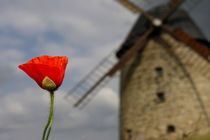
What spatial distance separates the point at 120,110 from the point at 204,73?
3.92 m

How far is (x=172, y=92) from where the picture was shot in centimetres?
933

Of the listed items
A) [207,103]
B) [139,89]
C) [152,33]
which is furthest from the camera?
[152,33]

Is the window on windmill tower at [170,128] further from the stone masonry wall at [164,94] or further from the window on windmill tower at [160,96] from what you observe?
the window on windmill tower at [160,96]

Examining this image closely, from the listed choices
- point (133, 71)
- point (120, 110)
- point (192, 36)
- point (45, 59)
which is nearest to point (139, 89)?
point (133, 71)

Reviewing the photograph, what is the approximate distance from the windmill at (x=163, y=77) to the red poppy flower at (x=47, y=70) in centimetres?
819

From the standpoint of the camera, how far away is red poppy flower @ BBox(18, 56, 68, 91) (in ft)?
3.26

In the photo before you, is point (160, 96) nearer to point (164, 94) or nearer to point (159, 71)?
point (164, 94)

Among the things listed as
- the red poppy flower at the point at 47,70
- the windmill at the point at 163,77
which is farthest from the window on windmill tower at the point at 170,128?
the red poppy flower at the point at 47,70

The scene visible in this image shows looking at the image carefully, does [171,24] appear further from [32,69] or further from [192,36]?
[32,69]

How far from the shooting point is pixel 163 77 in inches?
381

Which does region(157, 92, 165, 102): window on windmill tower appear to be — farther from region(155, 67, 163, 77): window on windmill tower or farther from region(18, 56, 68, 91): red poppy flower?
region(18, 56, 68, 91): red poppy flower

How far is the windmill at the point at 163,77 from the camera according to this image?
29.8ft

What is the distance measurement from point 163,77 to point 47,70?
9.05 m

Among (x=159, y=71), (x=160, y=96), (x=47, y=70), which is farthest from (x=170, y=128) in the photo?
(x=47, y=70)
